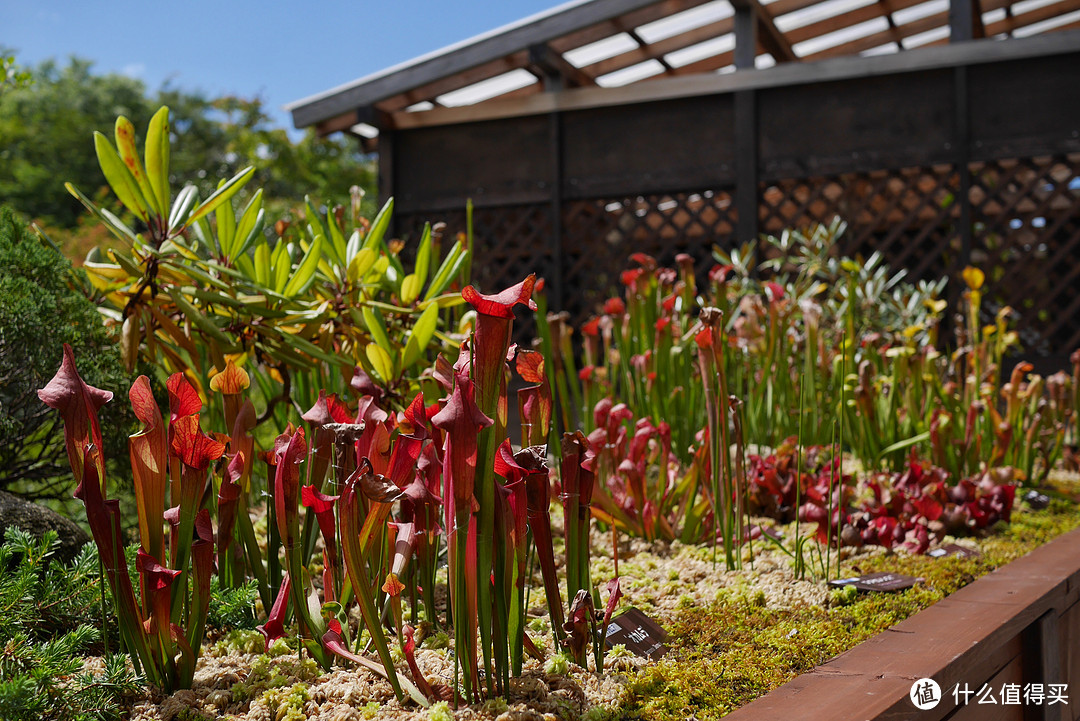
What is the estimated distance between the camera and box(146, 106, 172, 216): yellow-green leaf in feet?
5.27

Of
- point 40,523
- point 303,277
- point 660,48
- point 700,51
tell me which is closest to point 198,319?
point 303,277

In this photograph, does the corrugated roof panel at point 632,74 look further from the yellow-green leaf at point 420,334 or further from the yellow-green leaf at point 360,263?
the yellow-green leaf at point 420,334

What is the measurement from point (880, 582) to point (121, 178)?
5.80 feet

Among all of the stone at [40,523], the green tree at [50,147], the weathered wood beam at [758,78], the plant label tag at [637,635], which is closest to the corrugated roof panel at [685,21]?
the weathered wood beam at [758,78]

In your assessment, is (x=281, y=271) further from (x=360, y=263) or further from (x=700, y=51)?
(x=700, y=51)

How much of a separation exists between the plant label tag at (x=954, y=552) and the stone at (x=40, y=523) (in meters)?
1.98

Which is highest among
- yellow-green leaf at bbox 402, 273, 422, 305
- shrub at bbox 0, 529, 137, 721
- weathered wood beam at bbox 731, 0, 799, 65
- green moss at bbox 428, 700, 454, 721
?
weathered wood beam at bbox 731, 0, 799, 65

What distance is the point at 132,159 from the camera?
1.64 metres

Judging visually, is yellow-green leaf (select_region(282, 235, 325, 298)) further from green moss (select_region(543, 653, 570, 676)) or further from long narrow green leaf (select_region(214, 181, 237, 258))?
green moss (select_region(543, 653, 570, 676))

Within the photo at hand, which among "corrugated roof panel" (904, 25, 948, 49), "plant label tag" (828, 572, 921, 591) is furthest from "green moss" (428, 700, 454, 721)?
"corrugated roof panel" (904, 25, 948, 49)

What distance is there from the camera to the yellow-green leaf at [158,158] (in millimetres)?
1605

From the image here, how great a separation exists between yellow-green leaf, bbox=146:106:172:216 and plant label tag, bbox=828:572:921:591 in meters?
1.62

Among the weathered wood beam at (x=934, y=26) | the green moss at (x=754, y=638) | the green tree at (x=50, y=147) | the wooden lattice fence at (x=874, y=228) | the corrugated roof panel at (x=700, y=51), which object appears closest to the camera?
the green moss at (x=754, y=638)

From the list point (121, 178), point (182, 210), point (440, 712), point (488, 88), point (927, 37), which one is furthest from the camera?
point (927, 37)
